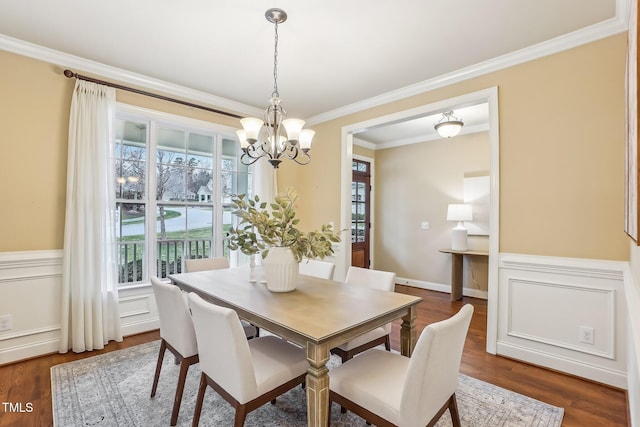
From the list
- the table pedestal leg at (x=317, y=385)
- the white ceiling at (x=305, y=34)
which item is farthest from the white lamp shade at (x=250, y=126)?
the table pedestal leg at (x=317, y=385)

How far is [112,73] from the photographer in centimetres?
299

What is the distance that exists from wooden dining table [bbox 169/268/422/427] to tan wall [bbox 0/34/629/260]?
1.46 m

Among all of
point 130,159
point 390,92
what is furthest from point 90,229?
point 390,92

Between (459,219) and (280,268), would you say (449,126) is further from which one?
(280,268)

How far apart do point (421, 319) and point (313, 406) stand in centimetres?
269

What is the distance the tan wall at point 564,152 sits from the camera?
2.25 meters

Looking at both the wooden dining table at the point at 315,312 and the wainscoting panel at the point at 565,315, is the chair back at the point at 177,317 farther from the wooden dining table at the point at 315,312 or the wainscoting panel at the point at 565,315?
the wainscoting panel at the point at 565,315

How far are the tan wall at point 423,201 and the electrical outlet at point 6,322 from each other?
501cm

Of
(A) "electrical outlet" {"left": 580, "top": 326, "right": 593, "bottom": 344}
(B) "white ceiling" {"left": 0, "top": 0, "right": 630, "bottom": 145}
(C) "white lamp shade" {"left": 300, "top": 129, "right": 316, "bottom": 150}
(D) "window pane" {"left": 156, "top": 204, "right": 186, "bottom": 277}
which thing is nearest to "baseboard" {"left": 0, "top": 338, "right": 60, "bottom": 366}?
(D) "window pane" {"left": 156, "top": 204, "right": 186, "bottom": 277}

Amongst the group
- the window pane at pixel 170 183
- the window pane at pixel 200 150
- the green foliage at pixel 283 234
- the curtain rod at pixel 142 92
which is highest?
the curtain rod at pixel 142 92

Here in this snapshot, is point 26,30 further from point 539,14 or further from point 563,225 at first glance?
point 563,225

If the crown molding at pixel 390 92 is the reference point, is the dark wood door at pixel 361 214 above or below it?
below

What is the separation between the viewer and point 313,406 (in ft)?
4.45

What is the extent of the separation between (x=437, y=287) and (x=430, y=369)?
166 inches
